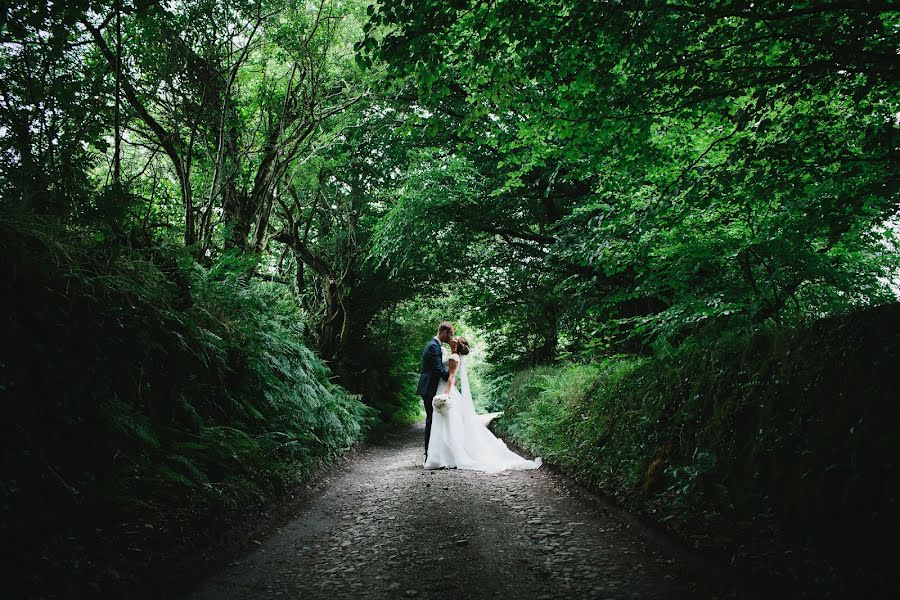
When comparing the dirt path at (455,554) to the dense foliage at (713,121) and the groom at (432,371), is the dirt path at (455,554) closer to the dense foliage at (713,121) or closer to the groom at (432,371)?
the dense foliage at (713,121)

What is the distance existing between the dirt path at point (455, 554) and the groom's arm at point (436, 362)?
Answer: 310 centimetres

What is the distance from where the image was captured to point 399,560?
4215 mm

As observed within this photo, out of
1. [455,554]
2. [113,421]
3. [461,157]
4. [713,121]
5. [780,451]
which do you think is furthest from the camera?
[461,157]

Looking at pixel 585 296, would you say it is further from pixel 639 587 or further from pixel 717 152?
pixel 639 587

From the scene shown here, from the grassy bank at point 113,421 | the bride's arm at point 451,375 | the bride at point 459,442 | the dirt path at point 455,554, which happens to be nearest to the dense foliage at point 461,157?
the grassy bank at point 113,421

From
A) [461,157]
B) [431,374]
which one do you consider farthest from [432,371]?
[461,157]

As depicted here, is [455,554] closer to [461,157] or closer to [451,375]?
[461,157]

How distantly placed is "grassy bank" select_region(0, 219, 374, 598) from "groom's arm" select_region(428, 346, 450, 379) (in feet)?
10.5

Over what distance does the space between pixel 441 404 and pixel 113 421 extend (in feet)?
19.5

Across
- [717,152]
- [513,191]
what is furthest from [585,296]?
[717,152]

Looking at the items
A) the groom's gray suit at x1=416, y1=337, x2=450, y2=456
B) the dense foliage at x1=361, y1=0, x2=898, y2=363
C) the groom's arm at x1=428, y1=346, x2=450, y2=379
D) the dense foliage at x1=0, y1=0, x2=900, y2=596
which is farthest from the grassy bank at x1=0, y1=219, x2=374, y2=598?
the dense foliage at x1=361, y1=0, x2=898, y2=363

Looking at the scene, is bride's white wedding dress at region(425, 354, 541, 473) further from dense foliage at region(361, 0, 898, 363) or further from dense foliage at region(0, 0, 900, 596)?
dense foliage at region(361, 0, 898, 363)

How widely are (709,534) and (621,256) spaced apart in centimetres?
405

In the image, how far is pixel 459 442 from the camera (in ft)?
31.0
